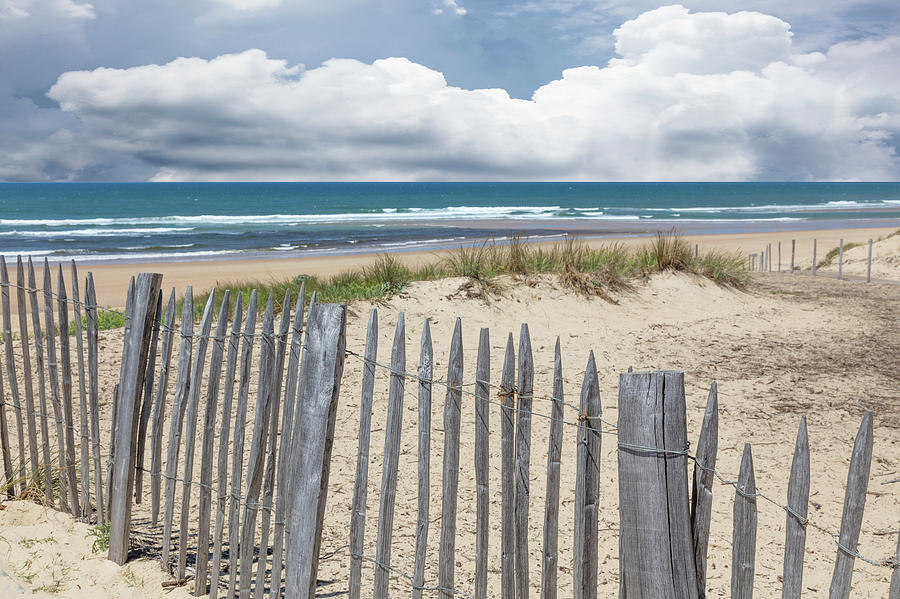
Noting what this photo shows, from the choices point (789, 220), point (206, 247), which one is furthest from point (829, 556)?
point (789, 220)

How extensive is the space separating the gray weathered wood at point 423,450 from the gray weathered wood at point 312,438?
38 centimetres

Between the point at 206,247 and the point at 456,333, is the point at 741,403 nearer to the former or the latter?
the point at 456,333

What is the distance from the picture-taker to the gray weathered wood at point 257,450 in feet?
10.6

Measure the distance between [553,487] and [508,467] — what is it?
19 cm

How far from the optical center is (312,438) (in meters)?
2.96

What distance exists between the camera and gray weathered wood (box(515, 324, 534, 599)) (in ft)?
8.37

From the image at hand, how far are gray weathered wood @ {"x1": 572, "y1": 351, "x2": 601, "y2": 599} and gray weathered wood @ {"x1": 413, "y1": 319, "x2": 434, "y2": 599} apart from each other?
2.08 ft

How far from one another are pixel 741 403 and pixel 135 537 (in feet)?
17.0

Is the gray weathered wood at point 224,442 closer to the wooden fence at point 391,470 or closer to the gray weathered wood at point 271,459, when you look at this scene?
the wooden fence at point 391,470

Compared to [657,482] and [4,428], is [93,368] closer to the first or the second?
[4,428]

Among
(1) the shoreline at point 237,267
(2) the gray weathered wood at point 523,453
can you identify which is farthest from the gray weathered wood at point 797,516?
(1) the shoreline at point 237,267

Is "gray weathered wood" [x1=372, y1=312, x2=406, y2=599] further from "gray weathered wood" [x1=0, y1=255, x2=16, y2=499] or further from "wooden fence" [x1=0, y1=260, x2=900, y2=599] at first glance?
"gray weathered wood" [x1=0, y1=255, x2=16, y2=499]

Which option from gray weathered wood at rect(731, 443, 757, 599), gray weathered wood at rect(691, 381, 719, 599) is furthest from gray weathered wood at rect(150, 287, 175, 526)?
gray weathered wood at rect(731, 443, 757, 599)

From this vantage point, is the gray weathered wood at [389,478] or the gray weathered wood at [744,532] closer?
the gray weathered wood at [744,532]
